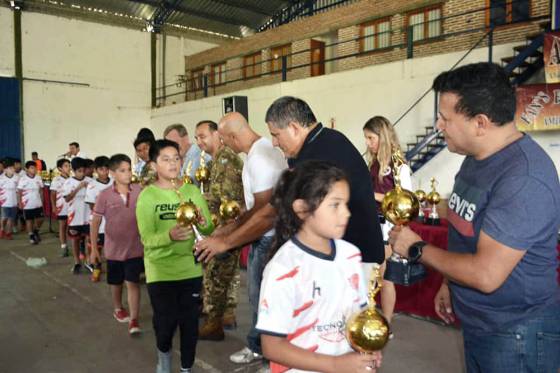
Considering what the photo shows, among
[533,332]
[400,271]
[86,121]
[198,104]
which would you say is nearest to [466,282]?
[533,332]

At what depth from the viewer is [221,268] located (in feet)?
13.5

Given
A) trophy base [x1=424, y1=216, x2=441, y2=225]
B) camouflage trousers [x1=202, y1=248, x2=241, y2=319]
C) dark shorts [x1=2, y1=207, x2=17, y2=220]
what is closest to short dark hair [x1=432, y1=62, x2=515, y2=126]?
camouflage trousers [x1=202, y1=248, x2=241, y2=319]

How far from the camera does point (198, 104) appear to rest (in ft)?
56.5

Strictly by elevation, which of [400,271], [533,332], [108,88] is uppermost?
[108,88]

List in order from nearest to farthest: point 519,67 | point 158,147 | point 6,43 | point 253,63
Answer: point 158,147, point 519,67, point 6,43, point 253,63

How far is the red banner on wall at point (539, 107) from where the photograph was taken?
7770 millimetres

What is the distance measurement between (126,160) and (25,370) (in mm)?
2029

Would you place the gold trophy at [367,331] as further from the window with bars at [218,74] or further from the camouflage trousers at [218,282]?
the window with bars at [218,74]

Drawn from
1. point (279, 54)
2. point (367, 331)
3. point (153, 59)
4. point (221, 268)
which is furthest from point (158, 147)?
point (153, 59)

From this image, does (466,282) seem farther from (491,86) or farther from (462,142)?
(491,86)

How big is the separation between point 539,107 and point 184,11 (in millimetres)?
15373

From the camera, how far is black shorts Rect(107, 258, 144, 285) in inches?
161

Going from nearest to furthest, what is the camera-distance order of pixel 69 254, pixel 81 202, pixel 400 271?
pixel 400 271 → pixel 81 202 → pixel 69 254

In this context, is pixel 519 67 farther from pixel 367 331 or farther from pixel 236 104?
pixel 367 331
